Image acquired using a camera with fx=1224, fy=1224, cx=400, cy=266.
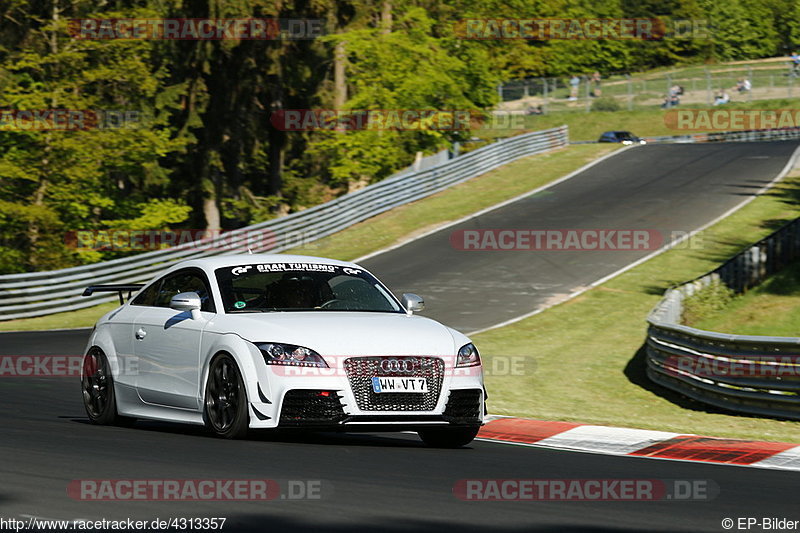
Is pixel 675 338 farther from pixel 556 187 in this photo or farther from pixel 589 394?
pixel 556 187

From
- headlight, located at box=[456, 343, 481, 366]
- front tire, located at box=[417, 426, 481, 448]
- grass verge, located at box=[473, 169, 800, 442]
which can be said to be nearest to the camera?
headlight, located at box=[456, 343, 481, 366]

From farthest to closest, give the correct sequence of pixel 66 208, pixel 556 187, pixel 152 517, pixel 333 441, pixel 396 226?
pixel 66 208, pixel 556 187, pixel 396 226, pixel 333 441, pixel 152 517

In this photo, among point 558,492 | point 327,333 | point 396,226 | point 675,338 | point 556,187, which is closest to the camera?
point 558,492


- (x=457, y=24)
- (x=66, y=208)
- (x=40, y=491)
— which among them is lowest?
(x=66, y=208)

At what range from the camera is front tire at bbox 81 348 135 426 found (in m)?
11.0

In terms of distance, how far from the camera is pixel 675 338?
16234mm

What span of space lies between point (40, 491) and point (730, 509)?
402 centimetres

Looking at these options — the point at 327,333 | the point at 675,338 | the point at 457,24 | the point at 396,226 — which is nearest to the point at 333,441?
the point at 327,333
